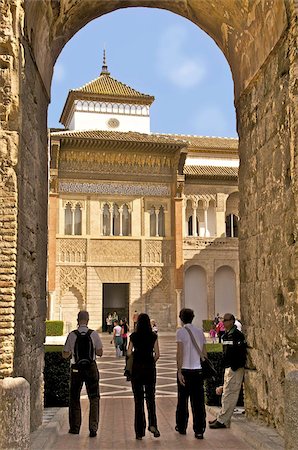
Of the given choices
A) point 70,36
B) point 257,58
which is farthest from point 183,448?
point 70,36

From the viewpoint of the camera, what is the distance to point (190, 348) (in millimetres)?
6391

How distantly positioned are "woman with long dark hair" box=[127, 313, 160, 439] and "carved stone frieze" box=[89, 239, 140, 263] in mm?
24560

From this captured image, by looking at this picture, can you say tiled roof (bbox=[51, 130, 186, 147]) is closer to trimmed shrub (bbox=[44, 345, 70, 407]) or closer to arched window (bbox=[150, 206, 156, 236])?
arched window (bbox=[150, 206, 156, 236])

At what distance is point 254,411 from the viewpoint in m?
6.75

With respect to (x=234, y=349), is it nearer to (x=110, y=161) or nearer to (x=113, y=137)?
(x=113, y=137)

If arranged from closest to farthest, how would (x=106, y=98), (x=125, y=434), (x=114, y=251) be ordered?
(x=125, y=434)
(x=114, y=251)
(x=106, y=98)

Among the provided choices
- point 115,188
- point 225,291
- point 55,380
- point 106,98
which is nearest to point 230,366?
point 55,380

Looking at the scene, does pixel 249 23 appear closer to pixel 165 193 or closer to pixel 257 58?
pixel 257 58

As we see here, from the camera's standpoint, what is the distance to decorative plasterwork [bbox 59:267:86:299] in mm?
30344

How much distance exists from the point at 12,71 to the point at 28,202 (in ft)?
4.61

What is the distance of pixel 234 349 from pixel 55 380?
286 centimetres

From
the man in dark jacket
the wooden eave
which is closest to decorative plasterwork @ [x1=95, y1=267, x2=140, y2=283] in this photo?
the wooden eave

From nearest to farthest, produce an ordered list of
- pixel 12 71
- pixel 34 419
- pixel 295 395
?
pixel 295 395
pixel 12 71
pixel 34 419

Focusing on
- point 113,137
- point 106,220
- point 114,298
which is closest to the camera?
point 113,137
